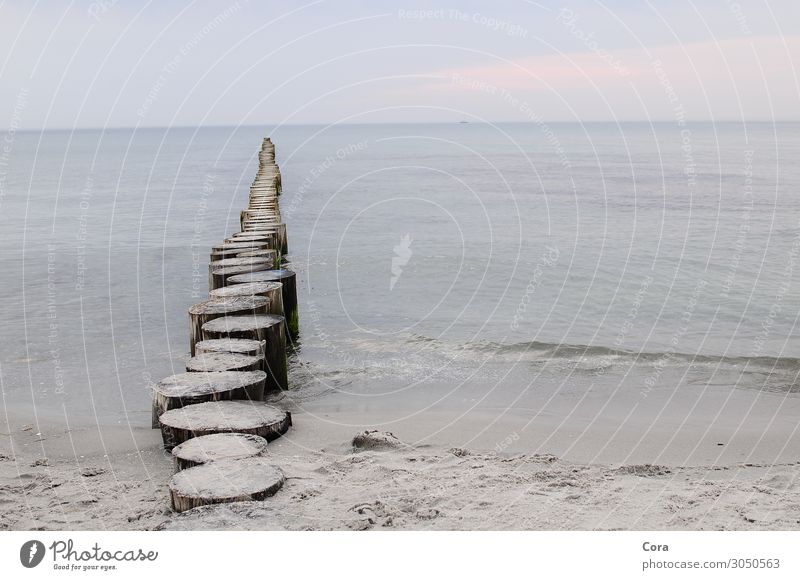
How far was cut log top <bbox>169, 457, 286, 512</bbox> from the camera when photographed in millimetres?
4078

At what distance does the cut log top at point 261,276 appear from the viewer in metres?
8.43

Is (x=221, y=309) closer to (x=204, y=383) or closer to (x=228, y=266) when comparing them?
(x=204, y=383)

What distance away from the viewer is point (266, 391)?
281 inches

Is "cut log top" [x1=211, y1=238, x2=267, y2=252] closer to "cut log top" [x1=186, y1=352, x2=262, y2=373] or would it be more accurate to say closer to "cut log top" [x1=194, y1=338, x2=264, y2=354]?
"cut log top" [x1=194, y1=338, x2=264, y2=354]

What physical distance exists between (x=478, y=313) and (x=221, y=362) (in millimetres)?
6179

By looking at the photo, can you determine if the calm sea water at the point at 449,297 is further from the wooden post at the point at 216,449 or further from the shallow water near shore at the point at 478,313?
the wooden post at the point at 216,449

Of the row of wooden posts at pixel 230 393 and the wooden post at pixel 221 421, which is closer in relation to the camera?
the row of wooden posts at pixel 230 393

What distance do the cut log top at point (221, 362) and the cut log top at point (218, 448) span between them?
1085 millimetres

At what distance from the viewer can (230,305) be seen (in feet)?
24.0

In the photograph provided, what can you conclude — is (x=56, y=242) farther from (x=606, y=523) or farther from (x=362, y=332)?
(x=606, y=523)

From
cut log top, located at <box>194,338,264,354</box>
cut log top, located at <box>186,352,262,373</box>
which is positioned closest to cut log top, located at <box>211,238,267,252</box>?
cut log top, located at <box>194,338,264,354</box>

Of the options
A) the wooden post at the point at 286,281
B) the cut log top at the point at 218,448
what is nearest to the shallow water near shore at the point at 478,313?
the wooden post at the point at 286,281
